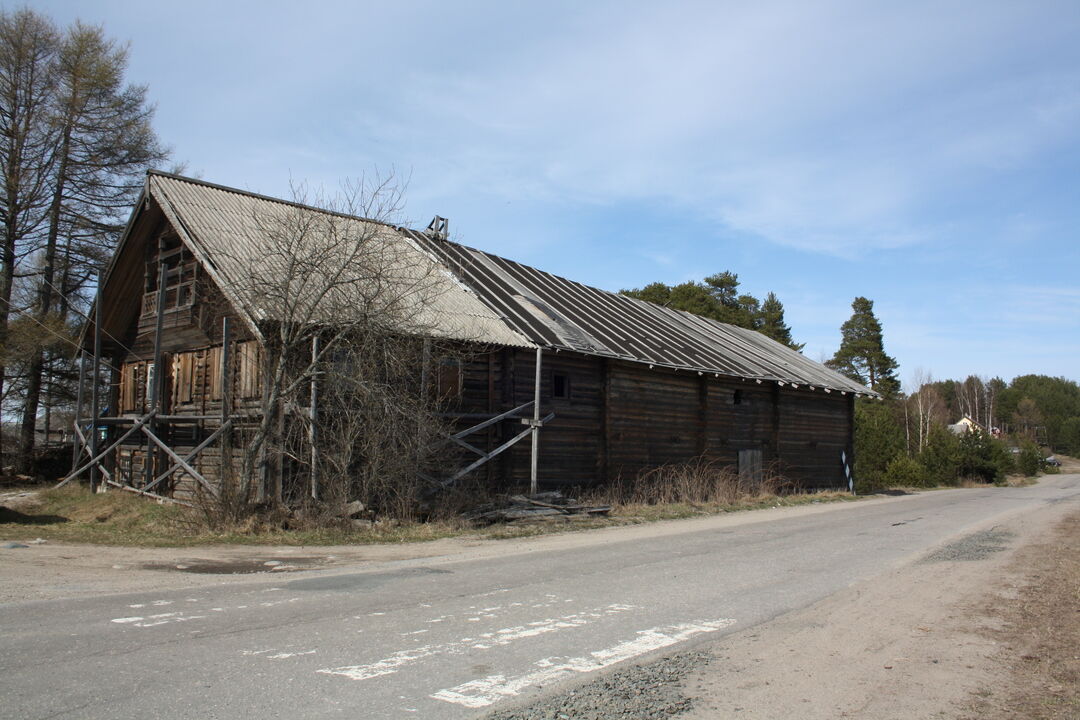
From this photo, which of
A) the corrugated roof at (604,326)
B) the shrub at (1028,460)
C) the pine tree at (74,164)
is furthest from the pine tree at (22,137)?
the shrub at (1028,460)

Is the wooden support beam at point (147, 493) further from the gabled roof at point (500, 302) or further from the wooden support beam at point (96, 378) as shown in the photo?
the gabled roof at point (500, 302)

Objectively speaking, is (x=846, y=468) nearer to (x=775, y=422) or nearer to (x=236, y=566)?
(x=775, y=422)

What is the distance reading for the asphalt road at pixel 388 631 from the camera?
15.9 feet

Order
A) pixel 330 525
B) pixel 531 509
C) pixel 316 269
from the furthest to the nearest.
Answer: pixel 531 509 < pixel 316 269 < pixel 330 525

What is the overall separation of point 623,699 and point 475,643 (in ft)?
5.46

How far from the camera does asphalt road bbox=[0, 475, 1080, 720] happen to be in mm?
4855

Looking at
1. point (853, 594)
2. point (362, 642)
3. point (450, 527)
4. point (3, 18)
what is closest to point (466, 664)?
point (362, 642)

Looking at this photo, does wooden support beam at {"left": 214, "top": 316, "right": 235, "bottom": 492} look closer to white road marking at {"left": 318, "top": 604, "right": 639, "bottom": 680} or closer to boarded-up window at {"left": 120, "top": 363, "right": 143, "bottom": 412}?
boarded-up window at {"left": 120, "top": 363, "right": 143, "bottom": 412}

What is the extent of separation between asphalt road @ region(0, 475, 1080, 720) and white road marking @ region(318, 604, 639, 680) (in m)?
0.02

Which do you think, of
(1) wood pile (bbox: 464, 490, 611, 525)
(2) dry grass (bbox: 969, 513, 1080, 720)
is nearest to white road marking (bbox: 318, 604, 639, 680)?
(2) dry grass (bbox: 969, 513, 1080, 720)

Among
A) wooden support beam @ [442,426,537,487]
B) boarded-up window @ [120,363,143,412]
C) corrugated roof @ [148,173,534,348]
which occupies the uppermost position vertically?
corrugated roof @ [148,173,534,348]

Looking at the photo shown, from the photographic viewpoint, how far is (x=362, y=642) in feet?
20.3

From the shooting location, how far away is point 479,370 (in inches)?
747

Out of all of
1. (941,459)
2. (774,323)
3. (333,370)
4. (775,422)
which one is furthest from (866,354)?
(333,370)
